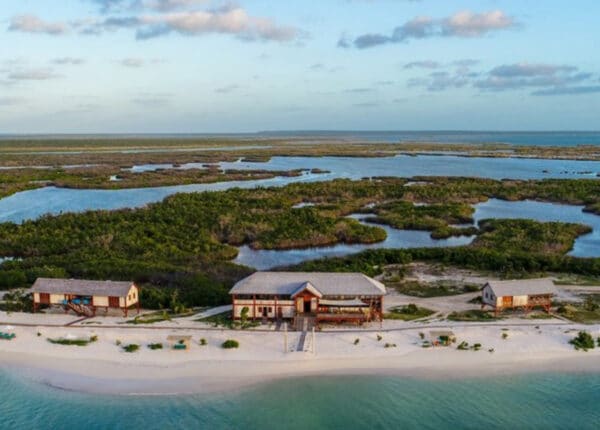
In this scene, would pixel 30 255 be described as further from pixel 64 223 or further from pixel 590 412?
pixel 590 412

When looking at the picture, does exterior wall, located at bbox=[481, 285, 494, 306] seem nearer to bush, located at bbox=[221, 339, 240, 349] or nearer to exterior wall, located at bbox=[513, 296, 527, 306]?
exterior wall, located at bbox=[513, 296, 527, 306]

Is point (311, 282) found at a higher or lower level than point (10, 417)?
higher

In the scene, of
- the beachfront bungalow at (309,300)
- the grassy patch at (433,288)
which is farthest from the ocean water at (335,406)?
the grassy patch at (433,288)

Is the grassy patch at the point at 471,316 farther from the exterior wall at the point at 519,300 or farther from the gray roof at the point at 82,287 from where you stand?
the gray roof at the point at 82,287

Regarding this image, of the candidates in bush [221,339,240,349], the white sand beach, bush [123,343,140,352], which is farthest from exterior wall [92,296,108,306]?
bush [221,339,240,349]

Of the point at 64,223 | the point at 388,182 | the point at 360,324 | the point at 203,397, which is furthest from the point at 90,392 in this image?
the point at 388,182

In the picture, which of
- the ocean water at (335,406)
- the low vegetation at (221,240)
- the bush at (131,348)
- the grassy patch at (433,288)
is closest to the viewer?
the ocean water at (335,406)

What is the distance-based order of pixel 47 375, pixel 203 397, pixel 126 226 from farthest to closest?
pixel 126 226 < pixel 47 375 < pixel 203 397
